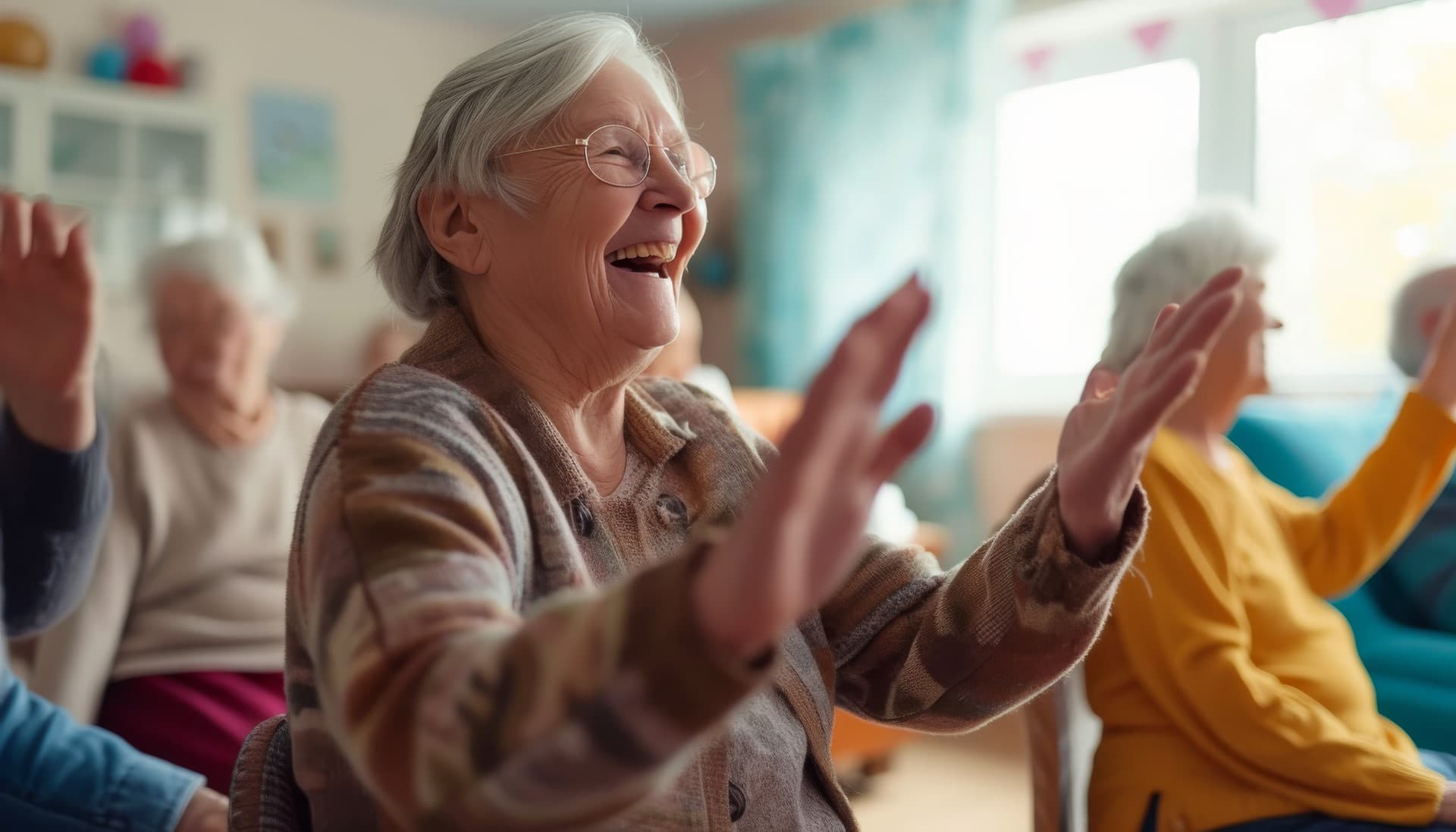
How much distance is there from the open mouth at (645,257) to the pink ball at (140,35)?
415 centimetres

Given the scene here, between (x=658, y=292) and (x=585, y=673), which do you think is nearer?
(x=585, y=673)

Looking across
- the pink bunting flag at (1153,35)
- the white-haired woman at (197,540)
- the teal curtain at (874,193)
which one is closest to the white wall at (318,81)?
the teal curtain at (874,193)

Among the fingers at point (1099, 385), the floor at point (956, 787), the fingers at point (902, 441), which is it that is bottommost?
the floor at point (956, 787)

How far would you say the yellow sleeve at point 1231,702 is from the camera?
1.24 m

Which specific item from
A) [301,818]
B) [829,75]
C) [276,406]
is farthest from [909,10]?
[301,818]

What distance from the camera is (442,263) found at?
1071mm

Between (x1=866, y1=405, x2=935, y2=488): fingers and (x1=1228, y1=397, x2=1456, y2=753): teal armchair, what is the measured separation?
1.49 meters

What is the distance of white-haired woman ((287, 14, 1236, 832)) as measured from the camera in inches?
20.8

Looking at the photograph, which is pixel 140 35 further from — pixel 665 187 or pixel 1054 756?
pixel 1054 756

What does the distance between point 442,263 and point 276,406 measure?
1.37 metres

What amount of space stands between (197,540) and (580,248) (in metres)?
1.29

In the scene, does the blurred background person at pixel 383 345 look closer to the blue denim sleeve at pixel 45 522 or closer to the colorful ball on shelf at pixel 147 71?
the colorful ball on shelf at pixel 147 71

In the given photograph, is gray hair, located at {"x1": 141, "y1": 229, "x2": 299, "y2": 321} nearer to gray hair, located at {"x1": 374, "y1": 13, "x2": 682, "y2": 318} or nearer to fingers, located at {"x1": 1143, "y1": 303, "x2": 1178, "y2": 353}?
gray hair, located at {"x1": 374, "y1": 13, "x2": 682, "y2": 318}

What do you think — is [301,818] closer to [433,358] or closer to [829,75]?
[433,358]
